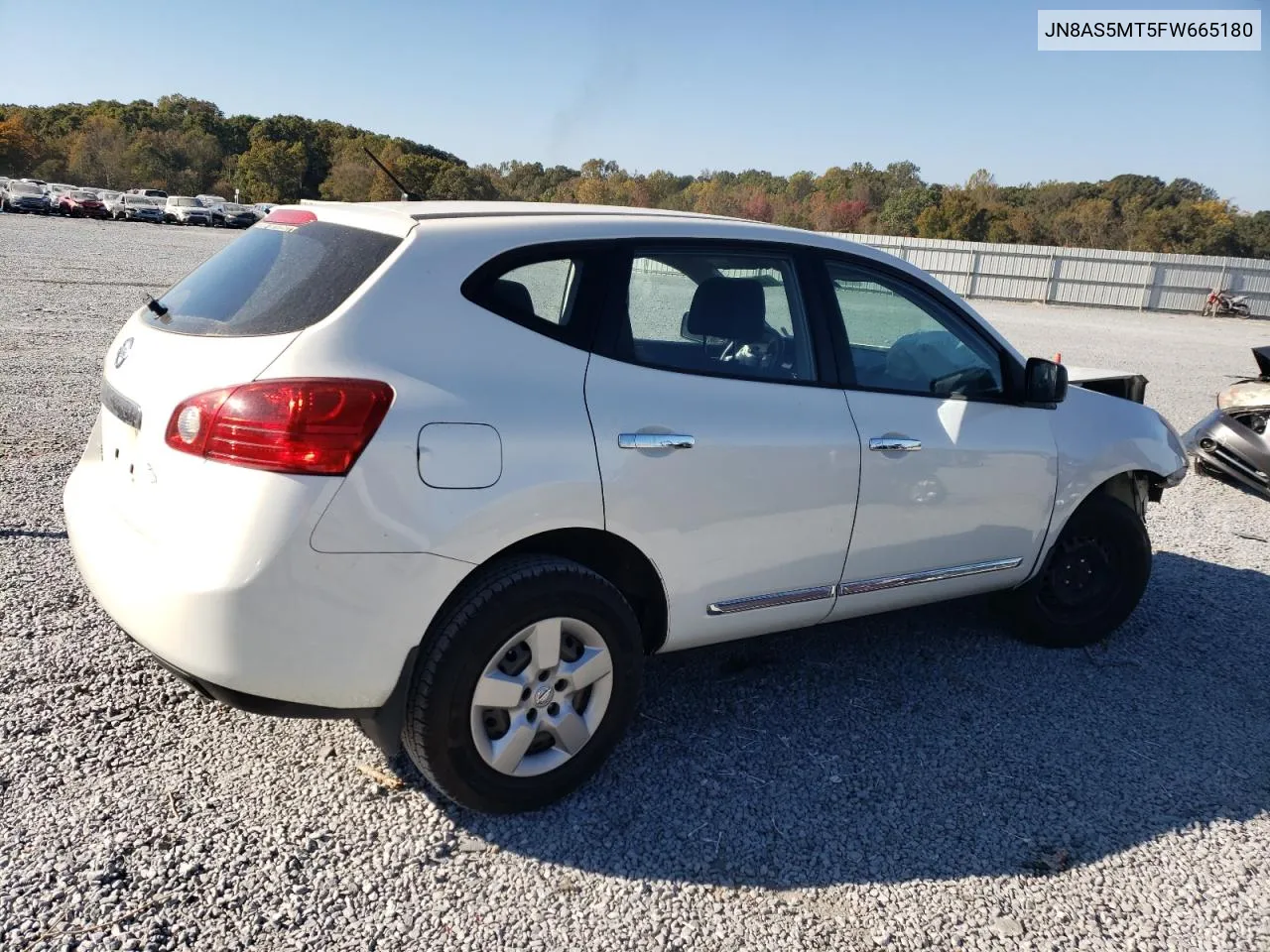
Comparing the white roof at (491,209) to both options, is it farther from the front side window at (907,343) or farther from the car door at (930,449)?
the car door at (930,449)

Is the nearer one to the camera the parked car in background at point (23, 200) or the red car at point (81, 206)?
the parked car in background at point (23, 200)

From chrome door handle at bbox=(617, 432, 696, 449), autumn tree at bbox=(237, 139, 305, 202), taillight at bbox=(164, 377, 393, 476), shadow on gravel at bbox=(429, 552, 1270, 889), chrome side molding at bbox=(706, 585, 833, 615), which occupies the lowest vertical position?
shadow on gravel at bbox=(429, 552, 1270, 889)

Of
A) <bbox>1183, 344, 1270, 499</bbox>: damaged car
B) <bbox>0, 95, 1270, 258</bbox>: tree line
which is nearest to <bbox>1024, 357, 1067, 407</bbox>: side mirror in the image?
<bbox>1183, 344, 1270, 499</bbox>: damaged car

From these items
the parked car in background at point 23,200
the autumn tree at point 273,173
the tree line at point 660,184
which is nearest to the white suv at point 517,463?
the tree line at point 660,184

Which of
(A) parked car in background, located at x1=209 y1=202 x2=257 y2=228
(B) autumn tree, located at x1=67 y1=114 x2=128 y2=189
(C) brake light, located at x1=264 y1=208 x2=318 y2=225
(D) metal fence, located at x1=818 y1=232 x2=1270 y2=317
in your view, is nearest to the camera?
(C) brake light, located at x1=264 y1=208 x2=318 y2=225

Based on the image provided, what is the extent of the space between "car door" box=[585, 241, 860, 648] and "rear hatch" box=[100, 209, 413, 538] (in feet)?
2.71

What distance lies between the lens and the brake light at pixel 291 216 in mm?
3154

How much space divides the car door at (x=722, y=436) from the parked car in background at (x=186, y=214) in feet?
187

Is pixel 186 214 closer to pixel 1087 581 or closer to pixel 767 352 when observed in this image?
pixel 767 352

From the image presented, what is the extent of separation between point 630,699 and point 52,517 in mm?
3824

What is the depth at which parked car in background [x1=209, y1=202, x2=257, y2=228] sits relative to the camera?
53.8 meters

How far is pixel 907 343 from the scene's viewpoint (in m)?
3.98

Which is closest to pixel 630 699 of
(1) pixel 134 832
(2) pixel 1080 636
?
(1) pixel 134 832

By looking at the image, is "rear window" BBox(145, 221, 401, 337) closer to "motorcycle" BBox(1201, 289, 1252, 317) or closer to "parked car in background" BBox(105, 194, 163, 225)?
"motorcycle" BBox(1201, 289, 1252, 317)
